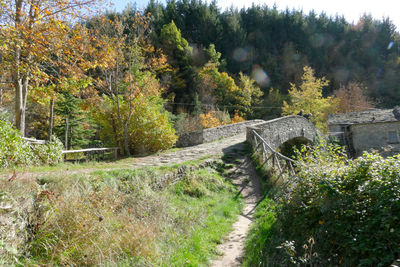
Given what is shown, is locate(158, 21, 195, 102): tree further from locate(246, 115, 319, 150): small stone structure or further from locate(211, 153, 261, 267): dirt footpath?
locate(211, 153, 261, 267): dirt footpath

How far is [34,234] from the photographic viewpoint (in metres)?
3.46

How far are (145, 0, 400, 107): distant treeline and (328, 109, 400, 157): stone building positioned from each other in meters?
20.5

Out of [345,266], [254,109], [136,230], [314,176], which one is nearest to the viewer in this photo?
[345,266]

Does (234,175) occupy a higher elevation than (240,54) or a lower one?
lower

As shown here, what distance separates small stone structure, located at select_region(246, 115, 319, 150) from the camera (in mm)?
12297

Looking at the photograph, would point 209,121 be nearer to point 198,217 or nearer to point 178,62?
point 178,62

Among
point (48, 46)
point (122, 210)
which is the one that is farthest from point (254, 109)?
point (122, 210)

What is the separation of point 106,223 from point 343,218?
3387 millimetres

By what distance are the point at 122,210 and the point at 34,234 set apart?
1.37 meters

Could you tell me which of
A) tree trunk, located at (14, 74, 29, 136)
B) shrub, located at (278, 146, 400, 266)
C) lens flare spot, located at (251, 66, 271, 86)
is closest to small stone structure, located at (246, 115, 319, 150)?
shrub, located at (278, 146, 400, 266)

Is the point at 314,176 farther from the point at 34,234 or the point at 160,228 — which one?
the point at 34,234

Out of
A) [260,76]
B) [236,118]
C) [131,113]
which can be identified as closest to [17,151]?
[131,113]

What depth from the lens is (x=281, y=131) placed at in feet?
45.1

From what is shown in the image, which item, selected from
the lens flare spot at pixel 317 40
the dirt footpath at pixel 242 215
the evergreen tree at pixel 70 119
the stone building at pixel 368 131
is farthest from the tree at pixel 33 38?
the lens flare spot at pixel 317 40
